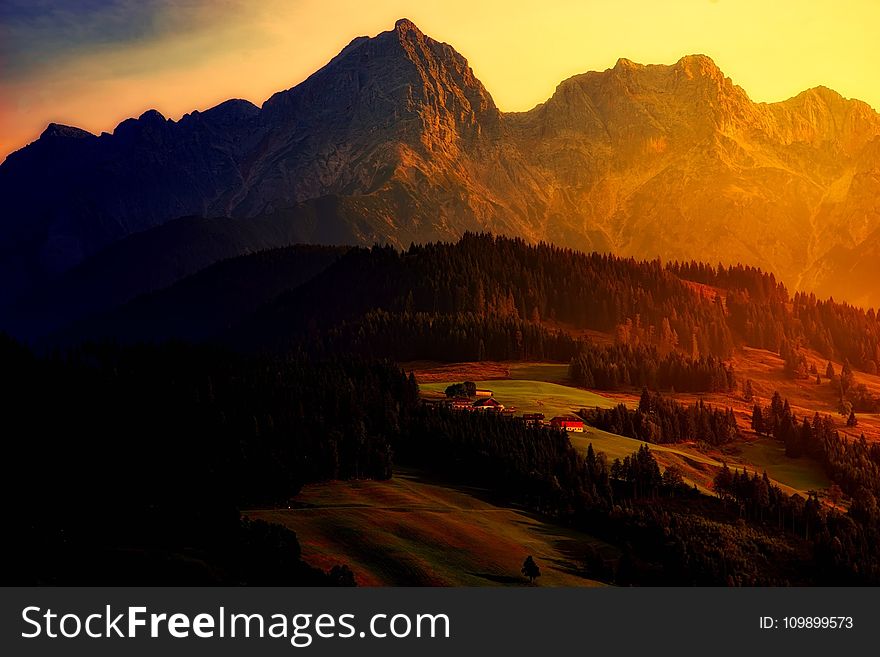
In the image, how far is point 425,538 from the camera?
16462 centimetres

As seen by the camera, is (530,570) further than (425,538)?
No

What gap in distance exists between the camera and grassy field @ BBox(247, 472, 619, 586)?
151 metres

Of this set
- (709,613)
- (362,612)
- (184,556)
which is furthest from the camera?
(184,556)

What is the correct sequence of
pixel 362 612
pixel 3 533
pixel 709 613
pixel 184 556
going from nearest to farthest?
pixel 362 612 < pixel 709 613 < pixel 184 556 < pixel 3 533

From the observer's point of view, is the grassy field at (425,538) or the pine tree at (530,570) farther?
the pine tree at (530,570)

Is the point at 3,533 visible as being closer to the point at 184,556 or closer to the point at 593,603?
the point at 184,556

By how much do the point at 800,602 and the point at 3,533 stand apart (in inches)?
3825

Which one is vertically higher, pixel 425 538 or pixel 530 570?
pixel 425 538

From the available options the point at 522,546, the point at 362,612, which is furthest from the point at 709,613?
the point at 522,546

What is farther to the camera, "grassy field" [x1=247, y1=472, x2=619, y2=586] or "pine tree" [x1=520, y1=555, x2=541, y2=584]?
"pine tree" [x1=520, y1=555, x2=541, y2=584]

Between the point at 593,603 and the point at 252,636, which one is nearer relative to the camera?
the point at 252,636

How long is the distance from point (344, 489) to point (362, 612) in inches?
3523

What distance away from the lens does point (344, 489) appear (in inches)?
7712

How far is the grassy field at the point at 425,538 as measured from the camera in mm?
150875
